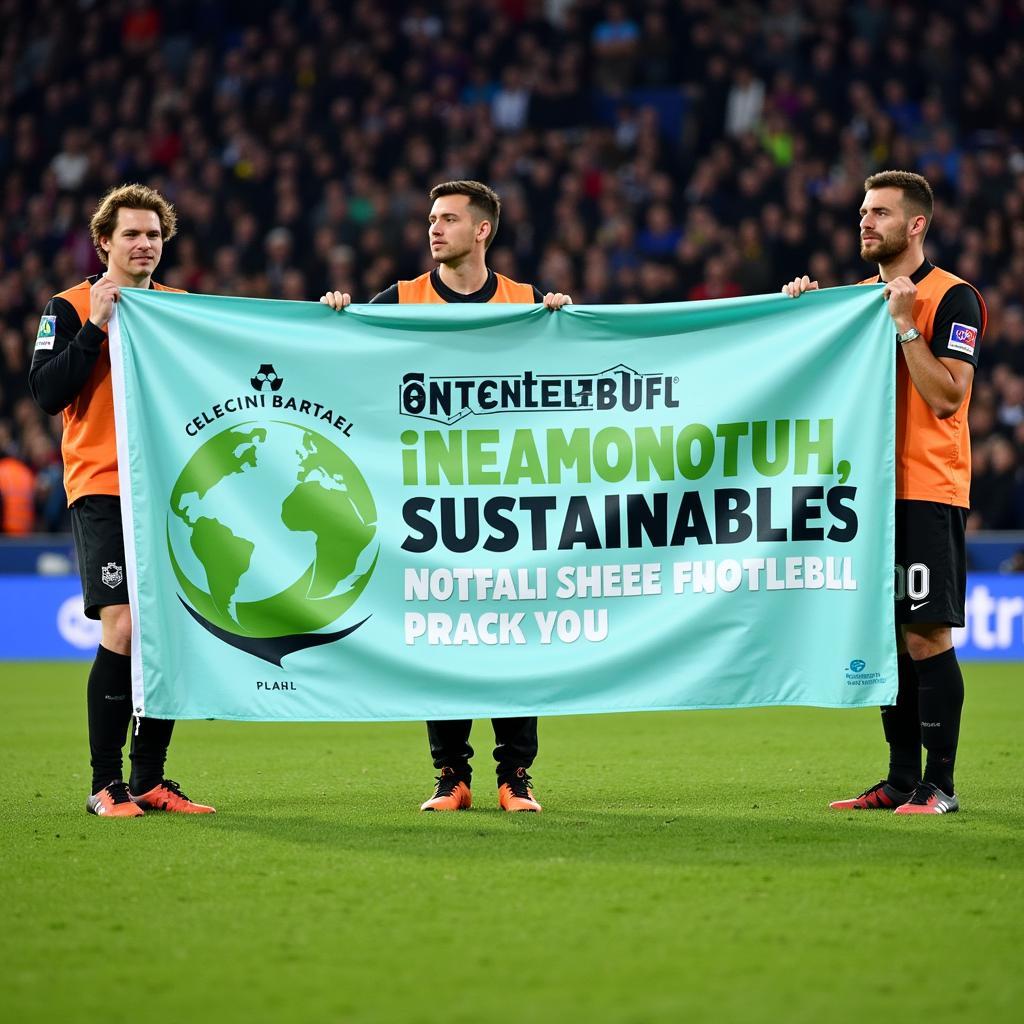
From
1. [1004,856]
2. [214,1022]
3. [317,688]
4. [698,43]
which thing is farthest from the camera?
[698,43]

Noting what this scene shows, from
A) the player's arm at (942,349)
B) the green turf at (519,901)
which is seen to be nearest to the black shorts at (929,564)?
the player's arm at (942,349)

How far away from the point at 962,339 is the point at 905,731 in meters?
1.44

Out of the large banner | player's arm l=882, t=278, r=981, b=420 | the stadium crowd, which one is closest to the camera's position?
player's arm l=882, t=278, r=981, b=420

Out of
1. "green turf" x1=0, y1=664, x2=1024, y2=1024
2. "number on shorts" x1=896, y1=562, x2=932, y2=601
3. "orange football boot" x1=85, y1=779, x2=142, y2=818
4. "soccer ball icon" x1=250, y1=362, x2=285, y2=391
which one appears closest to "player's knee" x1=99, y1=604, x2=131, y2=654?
"orange football boot" x1=85, y1=779, x2=142, y2=818

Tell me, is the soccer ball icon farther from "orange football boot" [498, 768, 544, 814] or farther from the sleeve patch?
"orange football boot" [498, 768, 544, 814]

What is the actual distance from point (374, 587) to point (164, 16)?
17598 millimetres

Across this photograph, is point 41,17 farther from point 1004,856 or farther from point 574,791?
point 1004,856

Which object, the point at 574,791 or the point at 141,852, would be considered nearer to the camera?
the point at 141,852

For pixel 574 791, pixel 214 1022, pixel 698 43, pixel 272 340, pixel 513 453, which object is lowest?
pixel 574 791

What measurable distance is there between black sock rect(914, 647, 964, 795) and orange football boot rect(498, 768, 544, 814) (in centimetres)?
140

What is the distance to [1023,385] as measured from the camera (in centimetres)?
1457

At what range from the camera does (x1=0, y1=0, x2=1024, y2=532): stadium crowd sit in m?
16.1

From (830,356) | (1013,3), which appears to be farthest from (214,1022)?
(1013,3)

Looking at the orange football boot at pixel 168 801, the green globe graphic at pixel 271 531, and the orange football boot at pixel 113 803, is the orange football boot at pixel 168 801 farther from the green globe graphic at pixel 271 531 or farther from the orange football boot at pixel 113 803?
the green globe graphic at pixel 271 531
